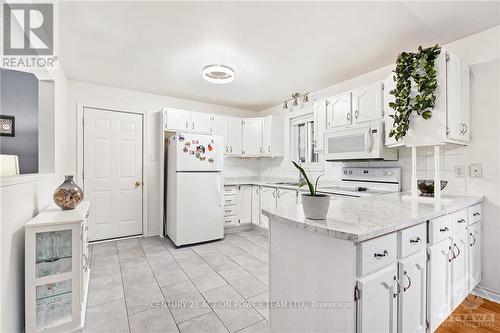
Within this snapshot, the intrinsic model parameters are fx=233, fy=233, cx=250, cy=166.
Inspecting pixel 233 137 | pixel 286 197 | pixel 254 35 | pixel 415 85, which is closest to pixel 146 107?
pixel 233 137

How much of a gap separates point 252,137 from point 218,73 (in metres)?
1.92

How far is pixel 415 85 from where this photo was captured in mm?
2018

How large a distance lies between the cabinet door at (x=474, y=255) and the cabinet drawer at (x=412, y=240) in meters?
0.99

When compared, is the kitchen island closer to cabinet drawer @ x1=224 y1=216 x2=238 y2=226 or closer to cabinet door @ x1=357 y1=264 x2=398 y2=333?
cabinet door @ x1=357 y1=264 x2=398 y2=333

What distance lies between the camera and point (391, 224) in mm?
1164

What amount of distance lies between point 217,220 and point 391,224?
284 centimetres

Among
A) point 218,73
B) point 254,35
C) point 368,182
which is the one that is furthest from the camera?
point 368,182

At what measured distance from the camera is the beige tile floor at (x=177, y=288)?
1.75 meters

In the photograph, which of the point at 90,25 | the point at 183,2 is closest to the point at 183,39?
the point at 183,2

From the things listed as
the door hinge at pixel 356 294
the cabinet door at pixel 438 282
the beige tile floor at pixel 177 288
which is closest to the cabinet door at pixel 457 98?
the cabinet door at pixel 438 282

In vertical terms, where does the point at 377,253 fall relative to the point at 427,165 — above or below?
below

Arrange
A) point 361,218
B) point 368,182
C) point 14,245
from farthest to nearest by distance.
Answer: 1. point 368,182
2. point 14,245
3. point 361,218

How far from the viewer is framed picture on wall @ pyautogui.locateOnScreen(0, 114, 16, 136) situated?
7.34 ft

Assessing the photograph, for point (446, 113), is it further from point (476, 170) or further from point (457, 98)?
point (476, 170)
